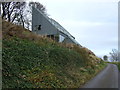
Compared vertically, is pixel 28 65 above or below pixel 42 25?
below

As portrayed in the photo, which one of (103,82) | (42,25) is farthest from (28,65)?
(42,25)

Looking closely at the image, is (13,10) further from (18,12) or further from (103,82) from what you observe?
(103,82)

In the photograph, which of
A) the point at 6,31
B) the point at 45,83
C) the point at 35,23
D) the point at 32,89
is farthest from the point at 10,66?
the point at 35,23

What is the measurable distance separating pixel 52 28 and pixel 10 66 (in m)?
25.3

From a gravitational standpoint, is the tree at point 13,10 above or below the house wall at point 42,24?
above

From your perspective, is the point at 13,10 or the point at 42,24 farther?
the point at 42,24

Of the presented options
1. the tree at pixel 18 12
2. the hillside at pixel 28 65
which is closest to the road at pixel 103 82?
the hillside at pixel 28 65

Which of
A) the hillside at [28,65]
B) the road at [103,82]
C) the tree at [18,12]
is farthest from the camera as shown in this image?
the tree at [18,12]

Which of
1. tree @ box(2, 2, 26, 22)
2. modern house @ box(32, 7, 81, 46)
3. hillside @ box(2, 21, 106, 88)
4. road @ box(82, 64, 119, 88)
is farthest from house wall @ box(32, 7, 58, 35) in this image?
hillside @ box(2, 21, 106, 88)

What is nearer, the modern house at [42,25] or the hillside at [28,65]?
the hillside at [28,65]

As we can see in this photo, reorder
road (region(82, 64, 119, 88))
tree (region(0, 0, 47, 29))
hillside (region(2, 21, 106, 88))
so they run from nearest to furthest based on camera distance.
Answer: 1. hillside (region(2, 21, 106, 88))
2. road (region(82, 64, 119, 88))
3. tree (region(0, 0, 47, 29))

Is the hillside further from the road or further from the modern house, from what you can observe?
the modern house

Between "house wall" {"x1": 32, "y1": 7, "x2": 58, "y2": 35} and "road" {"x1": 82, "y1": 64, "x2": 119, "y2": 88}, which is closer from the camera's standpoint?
"road" {"x1": 82, "y1": 64, "x2": 119, "y2": 88}

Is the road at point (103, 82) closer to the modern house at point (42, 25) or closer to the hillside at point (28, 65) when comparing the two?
the hillside at point (28, 65)
